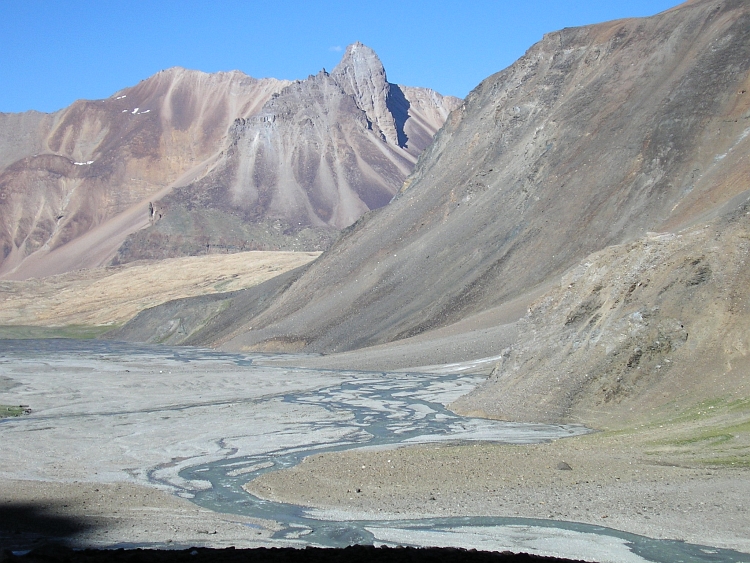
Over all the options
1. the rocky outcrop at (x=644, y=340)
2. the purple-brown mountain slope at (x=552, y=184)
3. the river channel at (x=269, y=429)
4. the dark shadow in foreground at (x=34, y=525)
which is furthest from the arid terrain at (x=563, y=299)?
the dark shadow in foreground at (x=34, y=525)

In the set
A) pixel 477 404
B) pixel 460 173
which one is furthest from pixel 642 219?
pixel 477 404

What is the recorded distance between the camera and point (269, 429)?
30328 millimetres

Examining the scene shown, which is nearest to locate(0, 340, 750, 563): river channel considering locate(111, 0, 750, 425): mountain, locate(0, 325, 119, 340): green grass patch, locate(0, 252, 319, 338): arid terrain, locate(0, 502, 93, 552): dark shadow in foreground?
locate(0, 502, 93, 552): dark shadow in foreground

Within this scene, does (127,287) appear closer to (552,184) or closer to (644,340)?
(552,184)

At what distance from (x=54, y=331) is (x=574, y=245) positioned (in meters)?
76.1

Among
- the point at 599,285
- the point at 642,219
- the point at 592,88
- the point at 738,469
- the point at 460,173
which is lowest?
the point at 738,469

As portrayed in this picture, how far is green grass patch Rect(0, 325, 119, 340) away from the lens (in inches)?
4277

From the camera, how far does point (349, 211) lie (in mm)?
195375

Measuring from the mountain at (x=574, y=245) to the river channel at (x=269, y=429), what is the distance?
3.66 meters

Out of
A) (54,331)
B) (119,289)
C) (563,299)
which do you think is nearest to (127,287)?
(119,289)

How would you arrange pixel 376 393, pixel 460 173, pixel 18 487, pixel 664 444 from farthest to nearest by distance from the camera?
pixel 460 173 < pixel 376 393 < pixel 664 444 < pixel 18 487

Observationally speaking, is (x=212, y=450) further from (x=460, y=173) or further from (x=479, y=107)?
(x=479, y=107)

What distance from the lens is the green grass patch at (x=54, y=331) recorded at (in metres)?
109

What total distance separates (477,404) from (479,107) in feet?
209
